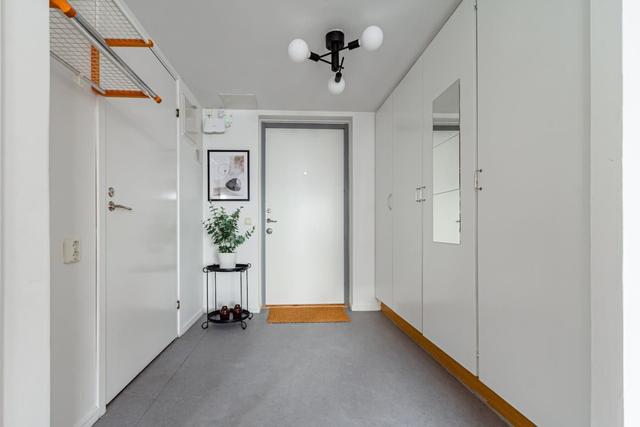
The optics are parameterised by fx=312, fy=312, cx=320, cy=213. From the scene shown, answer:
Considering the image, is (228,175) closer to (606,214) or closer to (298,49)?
(298,49)

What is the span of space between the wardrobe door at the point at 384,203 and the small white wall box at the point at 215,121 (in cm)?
168

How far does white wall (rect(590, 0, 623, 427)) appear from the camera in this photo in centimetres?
89

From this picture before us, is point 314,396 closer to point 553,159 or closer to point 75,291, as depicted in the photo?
point 75,291

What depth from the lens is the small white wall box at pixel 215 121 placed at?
3391 mm

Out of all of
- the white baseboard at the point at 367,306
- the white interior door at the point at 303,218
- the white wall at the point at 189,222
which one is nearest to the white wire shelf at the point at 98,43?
the white wall at the point at 189,222

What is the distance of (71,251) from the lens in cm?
138

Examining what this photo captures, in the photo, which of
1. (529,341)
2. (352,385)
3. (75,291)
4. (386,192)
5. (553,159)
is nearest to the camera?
(553,159)

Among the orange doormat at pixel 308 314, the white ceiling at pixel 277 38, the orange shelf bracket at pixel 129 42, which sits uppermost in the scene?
the white ceiling at pixel 277 38

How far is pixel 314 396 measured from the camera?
1749mm

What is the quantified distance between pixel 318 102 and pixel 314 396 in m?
2.68

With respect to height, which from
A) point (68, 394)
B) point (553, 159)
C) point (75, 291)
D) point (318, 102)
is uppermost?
point (318, 102)

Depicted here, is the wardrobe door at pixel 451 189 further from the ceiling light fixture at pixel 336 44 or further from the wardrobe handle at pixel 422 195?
the ceiling light fixture at pixel 336 44
